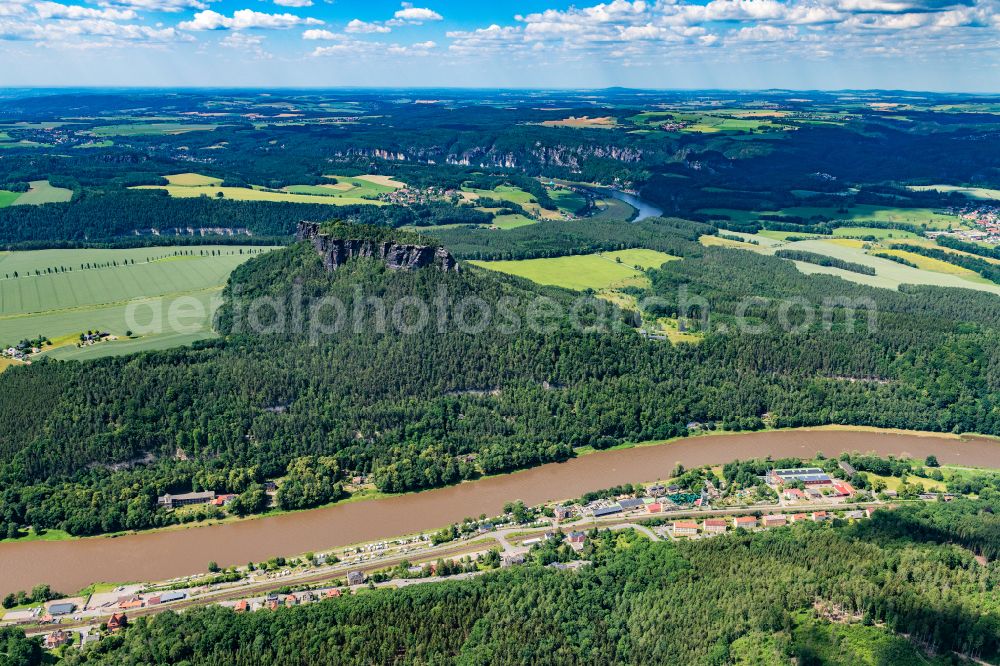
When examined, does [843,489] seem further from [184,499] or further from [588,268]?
[588,268]

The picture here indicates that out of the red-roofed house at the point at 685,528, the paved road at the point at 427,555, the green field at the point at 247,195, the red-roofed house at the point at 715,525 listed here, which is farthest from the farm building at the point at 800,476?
the green field at the point at 247,195

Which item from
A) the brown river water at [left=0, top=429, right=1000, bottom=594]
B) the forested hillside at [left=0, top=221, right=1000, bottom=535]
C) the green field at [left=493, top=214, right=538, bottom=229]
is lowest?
the brown river water at [left=0, top=429, right=1000, bottom=594]

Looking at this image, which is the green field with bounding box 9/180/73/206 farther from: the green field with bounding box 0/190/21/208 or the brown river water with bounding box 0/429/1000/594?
the brown river water with bounding box 0/429/1000/594

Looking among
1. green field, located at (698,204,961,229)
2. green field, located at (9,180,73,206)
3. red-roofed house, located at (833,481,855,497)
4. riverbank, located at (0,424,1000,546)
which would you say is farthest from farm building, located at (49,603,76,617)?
green field, located at (698,204,961,229)

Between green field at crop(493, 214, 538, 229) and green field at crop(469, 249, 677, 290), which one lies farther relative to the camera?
green field at crop(493, 214, 538, 229)

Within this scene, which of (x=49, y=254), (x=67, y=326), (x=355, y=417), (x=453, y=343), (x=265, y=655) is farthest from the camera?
(x=49, y=254)

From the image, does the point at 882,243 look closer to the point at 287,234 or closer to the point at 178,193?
the point at 287,234

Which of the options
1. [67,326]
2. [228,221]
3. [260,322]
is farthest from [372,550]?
[228,221]
